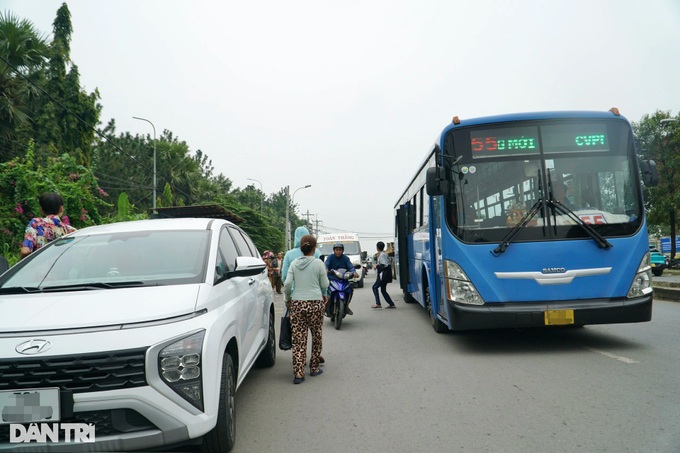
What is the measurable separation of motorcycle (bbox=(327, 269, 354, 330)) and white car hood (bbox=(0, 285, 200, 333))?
6.56 metres

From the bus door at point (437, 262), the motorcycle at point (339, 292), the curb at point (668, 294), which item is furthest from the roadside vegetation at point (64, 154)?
the curb at point (668, 294)

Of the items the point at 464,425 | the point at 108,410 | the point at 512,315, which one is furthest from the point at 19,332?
the point at 512,315

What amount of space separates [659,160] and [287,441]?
109ft

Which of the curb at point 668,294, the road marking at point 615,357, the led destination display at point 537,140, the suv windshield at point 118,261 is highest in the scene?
the led destination display at point 537,140

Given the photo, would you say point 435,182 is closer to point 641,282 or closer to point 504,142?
point 504,142

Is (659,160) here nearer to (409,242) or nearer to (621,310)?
(409,242)

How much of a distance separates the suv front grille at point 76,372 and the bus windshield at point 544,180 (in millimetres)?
4837

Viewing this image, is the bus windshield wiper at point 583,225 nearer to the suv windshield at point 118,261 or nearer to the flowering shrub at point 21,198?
the suv windshield at point 118,261

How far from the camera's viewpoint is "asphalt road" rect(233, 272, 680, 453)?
13.0 ft

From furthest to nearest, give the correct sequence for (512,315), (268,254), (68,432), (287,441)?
(268,254) → (512,315) → (287,441) → (68,432)

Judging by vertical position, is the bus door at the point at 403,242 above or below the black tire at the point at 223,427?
above

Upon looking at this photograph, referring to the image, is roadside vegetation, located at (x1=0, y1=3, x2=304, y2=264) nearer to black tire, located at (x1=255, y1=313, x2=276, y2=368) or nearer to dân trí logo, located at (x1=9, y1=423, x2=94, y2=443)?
black tire, located at (x1=255, y1=313, x2=276, y2=368)

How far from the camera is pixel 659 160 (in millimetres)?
31203

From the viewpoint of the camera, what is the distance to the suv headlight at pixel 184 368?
10.3 ft
